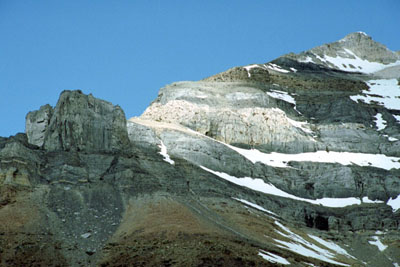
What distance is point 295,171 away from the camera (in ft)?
381

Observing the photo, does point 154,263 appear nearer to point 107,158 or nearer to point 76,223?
point 76,223

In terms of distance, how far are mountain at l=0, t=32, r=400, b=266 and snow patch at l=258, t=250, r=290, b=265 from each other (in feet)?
0.58

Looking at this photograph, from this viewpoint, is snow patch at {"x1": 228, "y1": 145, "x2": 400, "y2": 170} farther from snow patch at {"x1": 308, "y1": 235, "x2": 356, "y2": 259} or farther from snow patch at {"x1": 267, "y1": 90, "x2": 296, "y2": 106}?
snow patch at {"x1": 267, "y1": 90, "x2": 296, "y2": 106}

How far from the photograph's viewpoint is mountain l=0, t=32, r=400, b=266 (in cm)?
7331

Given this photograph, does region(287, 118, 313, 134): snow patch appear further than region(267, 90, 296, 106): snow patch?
No

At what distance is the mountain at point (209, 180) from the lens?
73312mm

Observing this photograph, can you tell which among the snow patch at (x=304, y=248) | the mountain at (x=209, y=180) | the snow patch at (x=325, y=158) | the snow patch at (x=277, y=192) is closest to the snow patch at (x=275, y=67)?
the mountain at (x=209, y=180)

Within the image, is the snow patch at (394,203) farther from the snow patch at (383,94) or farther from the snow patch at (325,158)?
the snow patch at (383,94)

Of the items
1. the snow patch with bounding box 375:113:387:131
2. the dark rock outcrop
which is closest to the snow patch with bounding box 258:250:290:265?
the dark rock outcrop

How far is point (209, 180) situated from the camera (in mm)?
98562

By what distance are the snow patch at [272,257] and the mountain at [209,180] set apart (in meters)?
0.18

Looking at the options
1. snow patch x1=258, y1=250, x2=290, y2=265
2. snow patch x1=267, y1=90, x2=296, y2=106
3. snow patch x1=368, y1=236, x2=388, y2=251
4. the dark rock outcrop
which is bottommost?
snow patch x1=368, y1=236, x2=388, y2=251

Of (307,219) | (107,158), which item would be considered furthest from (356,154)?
(107,158)

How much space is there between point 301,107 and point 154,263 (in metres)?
83.8
